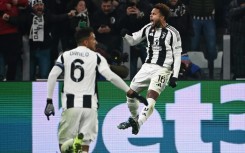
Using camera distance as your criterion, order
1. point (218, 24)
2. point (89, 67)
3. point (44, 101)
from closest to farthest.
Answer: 1. point (89, 67)
2. point (44, 101)
3. point (218, 24)

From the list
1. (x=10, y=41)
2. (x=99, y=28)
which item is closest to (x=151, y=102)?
(x=99, y=28)

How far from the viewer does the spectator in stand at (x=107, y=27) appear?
70.1ft

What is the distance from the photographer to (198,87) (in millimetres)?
20844

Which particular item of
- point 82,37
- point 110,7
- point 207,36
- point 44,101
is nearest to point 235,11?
point 207,36

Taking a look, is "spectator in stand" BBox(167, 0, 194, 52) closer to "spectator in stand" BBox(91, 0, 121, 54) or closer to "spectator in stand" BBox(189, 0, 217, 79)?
"spectator in stand" BBox(189, 0, 217, 79)

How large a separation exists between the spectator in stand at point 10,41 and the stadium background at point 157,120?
0.56 meters

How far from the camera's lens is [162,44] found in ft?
63.0

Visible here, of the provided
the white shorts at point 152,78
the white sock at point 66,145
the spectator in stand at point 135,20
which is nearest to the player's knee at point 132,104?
the white shorts at point 152,78

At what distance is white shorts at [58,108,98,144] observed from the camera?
1683cm

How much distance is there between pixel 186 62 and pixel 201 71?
510mm

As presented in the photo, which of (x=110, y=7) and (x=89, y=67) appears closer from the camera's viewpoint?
(x=89, y=67)

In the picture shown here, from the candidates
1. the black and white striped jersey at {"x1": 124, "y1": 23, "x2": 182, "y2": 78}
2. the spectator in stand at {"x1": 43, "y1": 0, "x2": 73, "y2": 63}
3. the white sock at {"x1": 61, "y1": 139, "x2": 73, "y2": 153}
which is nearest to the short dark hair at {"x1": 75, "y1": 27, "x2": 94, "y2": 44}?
the white sock at {"x1": 61, "y1": 139, "x2": 73, "y2": 153}

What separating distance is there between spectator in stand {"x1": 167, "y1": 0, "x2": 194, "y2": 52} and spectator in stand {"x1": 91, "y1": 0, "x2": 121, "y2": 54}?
3.46 ft

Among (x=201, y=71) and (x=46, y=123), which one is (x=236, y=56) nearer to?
(x=201, y=71)
